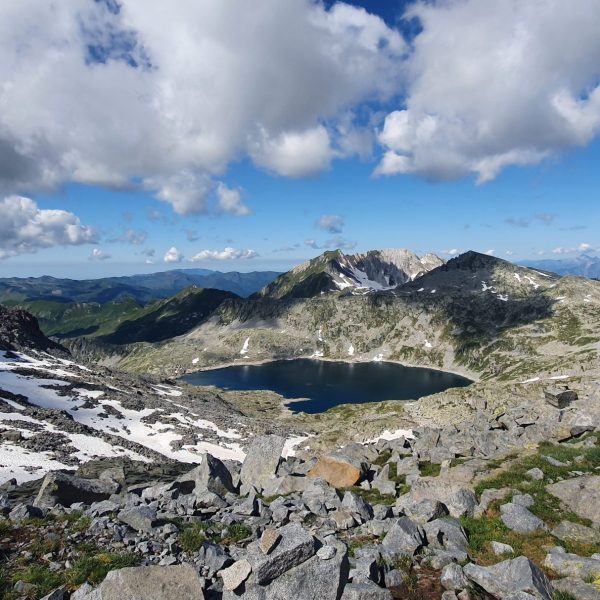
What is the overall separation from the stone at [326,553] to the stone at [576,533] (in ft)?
34.5

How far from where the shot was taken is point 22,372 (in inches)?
4341

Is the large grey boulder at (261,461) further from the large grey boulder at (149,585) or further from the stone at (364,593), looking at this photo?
the large grey boulder at (149,585)

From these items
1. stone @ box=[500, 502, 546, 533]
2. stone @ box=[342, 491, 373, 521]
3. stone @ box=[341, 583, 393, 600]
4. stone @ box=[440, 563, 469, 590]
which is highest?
stone @ box=[341, 583, 393, 600]

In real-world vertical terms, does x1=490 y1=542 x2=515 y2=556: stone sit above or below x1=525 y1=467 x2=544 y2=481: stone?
above

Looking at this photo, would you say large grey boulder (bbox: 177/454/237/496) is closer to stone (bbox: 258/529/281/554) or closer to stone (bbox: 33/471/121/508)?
stone (bbox: 33/471/121/508)

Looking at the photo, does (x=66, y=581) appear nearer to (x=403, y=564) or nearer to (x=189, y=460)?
(x=403, y=564)

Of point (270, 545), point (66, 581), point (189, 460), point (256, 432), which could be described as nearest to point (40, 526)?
point (66, 581)

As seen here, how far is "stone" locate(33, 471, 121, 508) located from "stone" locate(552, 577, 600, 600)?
81.3 feet

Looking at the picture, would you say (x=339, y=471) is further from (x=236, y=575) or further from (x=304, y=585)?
(x=304, y=585)

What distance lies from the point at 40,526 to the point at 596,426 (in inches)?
1604

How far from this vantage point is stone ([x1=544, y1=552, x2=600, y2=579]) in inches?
572

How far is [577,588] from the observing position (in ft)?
44.5

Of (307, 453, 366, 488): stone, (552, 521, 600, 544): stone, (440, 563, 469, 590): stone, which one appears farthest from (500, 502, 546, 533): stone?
(307, 453, 366, 488): stone

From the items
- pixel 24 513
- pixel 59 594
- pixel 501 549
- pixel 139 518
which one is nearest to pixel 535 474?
pixel 501 549
